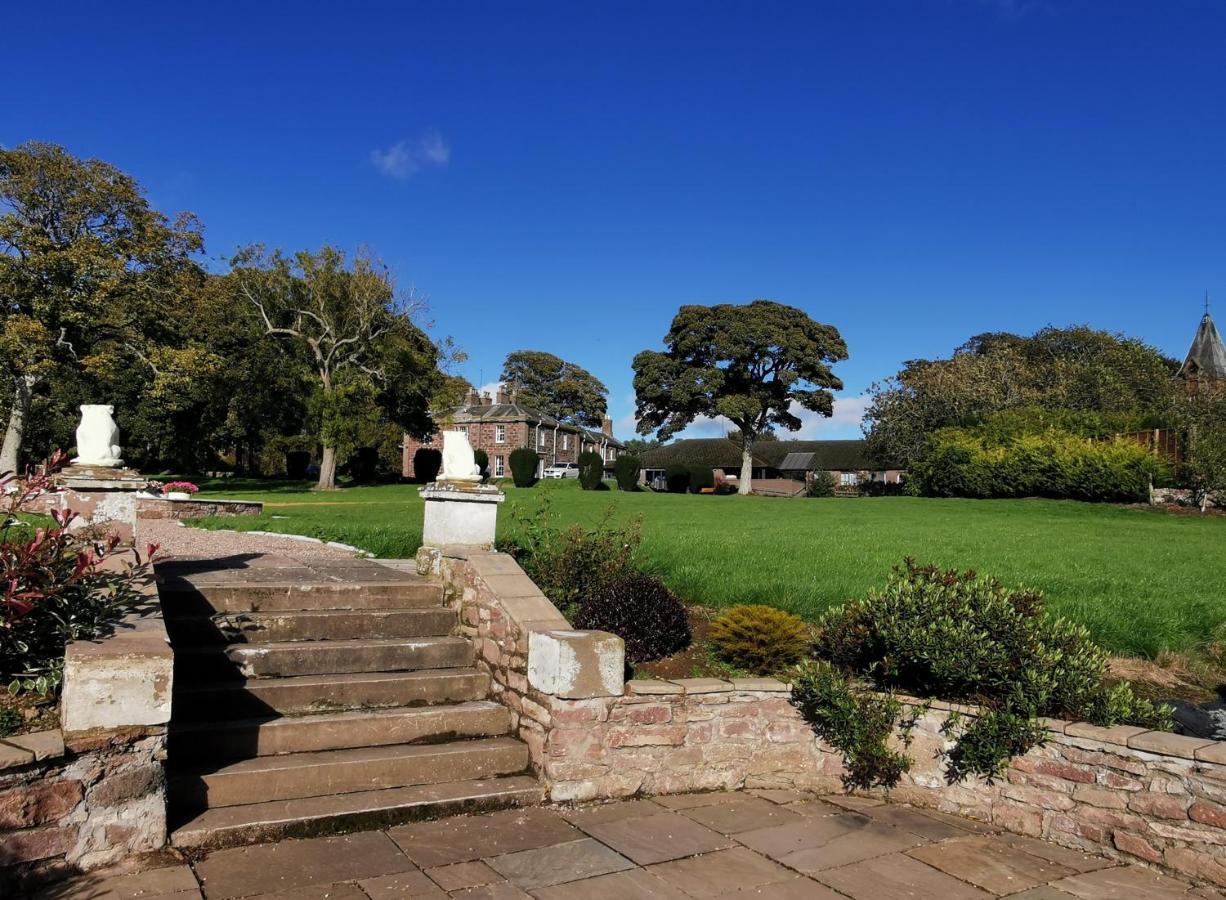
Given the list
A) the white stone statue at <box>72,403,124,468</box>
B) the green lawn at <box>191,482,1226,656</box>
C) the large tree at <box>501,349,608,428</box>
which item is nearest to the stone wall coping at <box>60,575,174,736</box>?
the white stone statue at <box>72,403,124,468</box>

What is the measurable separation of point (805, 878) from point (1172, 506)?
25.8 meters

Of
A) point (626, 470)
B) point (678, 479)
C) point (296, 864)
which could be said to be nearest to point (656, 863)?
point (296, 864)

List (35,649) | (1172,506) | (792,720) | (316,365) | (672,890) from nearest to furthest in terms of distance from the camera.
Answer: (672,890)
(35,649)
(792,720)
(1172,506)
(316,365)

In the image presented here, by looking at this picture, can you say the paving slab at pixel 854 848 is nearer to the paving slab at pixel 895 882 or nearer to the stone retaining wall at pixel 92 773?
the paving slab at pixel 895 882

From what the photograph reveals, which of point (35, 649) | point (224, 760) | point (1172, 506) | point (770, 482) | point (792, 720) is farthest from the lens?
point (770, 482)

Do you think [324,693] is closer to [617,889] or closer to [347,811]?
[347,811]

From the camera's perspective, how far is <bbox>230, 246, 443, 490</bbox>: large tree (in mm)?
33375

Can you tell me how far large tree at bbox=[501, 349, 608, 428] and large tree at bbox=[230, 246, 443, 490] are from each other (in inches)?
1705

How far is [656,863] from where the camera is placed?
390 cm

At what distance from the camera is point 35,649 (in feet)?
12.9

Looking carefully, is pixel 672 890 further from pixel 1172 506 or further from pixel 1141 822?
pixel 1172 506

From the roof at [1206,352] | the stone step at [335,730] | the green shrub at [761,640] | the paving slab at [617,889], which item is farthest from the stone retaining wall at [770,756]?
the roof at [1206,352]

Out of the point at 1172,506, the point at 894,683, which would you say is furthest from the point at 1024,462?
the point at 894,683

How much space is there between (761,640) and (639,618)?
0.94 metres
